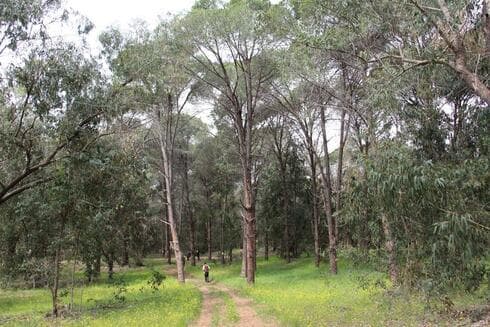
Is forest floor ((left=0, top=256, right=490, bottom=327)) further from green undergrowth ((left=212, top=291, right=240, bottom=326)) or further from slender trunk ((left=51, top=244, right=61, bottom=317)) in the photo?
slender trunk ((left=51, top=244, right=61, bottom=317))

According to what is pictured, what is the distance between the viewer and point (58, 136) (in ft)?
41.1

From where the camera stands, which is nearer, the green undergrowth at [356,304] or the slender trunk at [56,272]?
the green undergrowth at [356,304]

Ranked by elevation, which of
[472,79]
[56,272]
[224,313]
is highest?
[472,79]

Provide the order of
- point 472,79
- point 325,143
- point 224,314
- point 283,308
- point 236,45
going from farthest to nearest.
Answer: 1. point 325,143
2. point 236,45
3. point 224,314
4. point 283,308
5. point 472,79

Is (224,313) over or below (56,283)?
below

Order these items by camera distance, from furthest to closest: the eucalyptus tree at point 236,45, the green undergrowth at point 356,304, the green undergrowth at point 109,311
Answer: the eucalyptus tree at point 236,45, the green undergrowth at point 109,311, the green undergrowth at point 356,304

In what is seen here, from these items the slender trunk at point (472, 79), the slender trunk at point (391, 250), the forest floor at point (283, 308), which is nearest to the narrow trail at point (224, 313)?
the forest floor at point (283, 308)

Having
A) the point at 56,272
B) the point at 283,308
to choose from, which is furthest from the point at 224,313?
the point at 56,272

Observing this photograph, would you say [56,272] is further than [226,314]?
Yes

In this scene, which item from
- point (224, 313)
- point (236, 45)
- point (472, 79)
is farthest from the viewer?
point (236, 45)

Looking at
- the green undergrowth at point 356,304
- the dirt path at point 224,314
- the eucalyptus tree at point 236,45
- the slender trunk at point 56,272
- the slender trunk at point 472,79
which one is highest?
the eucalyptus tree at point 236,45

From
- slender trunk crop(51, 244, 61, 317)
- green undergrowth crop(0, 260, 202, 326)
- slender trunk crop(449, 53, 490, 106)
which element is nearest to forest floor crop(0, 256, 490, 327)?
green undergrowth crop(0, 260, 202, 326)

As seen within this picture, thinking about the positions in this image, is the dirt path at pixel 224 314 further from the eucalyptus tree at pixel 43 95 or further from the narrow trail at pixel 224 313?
the eucalyptus tree at pixel 43 95

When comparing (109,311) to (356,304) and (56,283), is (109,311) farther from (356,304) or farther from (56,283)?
(356,304)
